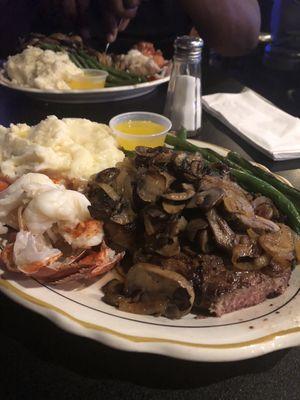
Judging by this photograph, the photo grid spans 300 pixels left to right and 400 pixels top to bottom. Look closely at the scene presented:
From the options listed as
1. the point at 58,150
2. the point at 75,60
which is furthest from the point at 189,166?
the point at 75,60

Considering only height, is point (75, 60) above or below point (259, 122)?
above

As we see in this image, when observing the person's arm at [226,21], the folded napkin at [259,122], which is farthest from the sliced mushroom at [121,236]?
the person's arm at [226,21]

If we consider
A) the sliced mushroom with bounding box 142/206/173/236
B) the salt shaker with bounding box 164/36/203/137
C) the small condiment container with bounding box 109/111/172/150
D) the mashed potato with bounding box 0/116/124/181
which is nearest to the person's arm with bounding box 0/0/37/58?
the salt shaker with bounding box 164/36/203/137

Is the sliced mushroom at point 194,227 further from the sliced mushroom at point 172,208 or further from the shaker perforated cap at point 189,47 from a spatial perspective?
the shaker perforated cap at point 189,47

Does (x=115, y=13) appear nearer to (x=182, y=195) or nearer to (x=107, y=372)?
(x=182, y=195)

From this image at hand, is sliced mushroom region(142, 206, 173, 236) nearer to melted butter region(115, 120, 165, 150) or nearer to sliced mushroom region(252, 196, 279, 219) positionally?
sliced mushroom region(252, 196, 279, 219)

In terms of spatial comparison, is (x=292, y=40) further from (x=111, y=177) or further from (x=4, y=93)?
(x=111, y=177)

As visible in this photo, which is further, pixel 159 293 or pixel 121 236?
pixel 121 236
